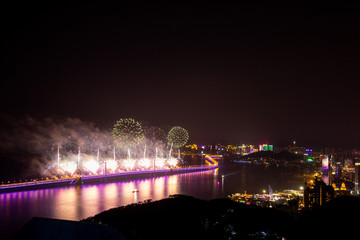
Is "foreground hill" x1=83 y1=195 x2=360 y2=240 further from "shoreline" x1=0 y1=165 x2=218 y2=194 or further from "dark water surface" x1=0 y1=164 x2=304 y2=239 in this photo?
"shoreline" x1=0 y1=165 x2=218 y2=194

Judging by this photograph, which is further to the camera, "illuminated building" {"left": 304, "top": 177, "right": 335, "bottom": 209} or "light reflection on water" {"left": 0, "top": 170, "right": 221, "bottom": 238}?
"illuminated building" {"left": 304, "top": 177, "right": 335, "bottom": 209}

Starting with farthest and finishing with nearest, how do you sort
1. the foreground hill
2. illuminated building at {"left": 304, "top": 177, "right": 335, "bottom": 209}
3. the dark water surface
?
illuminated building at {"left": 304, "top": 177, "right": 335, "bottom": 209} → the dark water surface → the foreground hill

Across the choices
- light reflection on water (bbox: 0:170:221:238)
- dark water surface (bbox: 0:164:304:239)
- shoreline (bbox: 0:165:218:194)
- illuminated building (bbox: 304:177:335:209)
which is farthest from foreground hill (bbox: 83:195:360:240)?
shoreline (bbox: 0:165:218:194)

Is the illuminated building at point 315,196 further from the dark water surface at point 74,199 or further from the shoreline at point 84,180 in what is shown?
the shoreline at point 84,180

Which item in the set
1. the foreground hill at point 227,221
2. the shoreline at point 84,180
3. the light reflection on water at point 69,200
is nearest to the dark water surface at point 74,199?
the light reflection on water at point 69,200

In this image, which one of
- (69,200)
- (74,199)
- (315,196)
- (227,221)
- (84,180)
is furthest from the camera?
(84,180)

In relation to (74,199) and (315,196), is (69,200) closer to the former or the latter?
(74,199)

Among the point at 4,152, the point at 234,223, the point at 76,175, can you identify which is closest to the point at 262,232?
the point at 234,223

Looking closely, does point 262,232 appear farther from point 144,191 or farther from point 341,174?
point 341,174

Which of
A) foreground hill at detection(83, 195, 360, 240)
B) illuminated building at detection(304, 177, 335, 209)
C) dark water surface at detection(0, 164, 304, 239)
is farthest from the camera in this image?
illuminated building at detection(304, 177, 335, 209)

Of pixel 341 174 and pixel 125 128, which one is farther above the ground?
pixel 125 128

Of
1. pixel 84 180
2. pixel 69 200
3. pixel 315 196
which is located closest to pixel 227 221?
pixel 69 200
